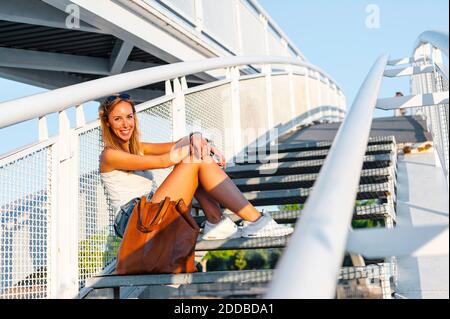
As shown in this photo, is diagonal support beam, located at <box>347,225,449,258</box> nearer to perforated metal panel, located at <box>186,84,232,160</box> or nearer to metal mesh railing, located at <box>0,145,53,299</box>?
metal mesh railing, located at <box>0,145,53,299</box>

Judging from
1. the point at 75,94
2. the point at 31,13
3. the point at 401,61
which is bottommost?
the point at 75,94

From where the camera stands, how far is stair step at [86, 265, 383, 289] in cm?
249

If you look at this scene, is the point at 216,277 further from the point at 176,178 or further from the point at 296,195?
the point at 296,195

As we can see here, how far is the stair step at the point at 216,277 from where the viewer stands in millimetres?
2490

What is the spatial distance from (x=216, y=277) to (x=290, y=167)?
8.65ft

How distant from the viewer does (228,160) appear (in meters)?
5.72

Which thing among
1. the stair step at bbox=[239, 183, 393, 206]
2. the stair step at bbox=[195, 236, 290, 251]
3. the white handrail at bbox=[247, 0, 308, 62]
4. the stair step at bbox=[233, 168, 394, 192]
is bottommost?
the stair step at bbox=[195, 236, 290, 251]

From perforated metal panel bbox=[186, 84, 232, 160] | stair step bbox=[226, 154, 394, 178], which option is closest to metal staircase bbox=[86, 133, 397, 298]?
stair step bbox=[226, 154, 394, 178]

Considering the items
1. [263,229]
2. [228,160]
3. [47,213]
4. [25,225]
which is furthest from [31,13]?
[263,229]

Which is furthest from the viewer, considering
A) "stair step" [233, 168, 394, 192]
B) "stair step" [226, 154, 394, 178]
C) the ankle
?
"stair step" [226, 154, 394, 178]

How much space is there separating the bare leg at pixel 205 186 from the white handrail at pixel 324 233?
1.77 meters

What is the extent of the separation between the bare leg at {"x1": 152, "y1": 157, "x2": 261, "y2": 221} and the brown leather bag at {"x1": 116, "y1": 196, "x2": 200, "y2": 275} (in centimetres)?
30
